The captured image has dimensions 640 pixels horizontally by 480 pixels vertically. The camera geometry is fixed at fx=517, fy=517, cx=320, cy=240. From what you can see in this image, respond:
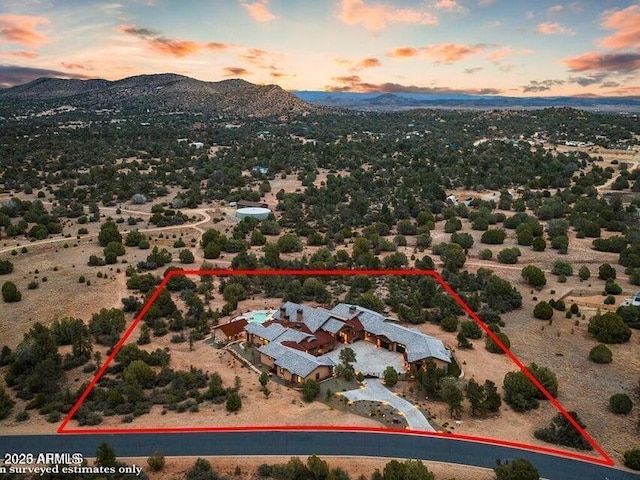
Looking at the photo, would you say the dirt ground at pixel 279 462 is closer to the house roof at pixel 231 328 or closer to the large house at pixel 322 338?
the large house at pixel 322 338

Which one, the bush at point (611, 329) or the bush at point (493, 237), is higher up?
the bush at point (611, 329)

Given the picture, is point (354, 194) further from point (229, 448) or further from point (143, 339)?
point (229, 448)

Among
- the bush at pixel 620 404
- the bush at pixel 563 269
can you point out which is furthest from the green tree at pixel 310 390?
the bush at pixel 563 269

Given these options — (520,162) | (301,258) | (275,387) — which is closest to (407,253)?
(301,258)

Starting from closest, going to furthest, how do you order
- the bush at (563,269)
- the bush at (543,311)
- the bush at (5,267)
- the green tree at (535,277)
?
the bush at (543,311) → the green tree at (535,277) → the bush at (5,267) → the bush at (563,269)

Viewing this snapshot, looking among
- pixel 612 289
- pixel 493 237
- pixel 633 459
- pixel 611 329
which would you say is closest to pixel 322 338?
pixel 633 459
